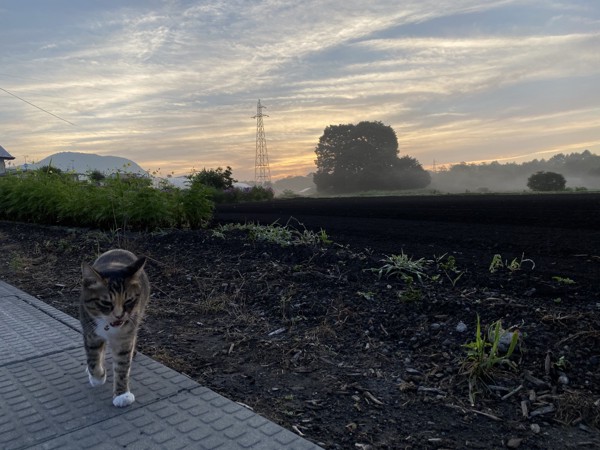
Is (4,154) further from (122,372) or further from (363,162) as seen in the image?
(122,372)

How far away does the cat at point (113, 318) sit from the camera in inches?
124

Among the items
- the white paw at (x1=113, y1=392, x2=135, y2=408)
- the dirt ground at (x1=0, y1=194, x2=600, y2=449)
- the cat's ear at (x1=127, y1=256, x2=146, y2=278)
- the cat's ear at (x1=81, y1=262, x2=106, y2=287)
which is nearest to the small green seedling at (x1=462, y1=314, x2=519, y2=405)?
the dirt ground at (x1=0, y1=194, x2=600, y2=449)

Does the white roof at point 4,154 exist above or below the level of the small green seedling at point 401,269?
above

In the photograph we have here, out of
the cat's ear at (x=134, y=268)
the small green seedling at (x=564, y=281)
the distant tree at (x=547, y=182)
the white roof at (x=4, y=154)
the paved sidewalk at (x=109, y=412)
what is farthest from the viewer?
the white roof at (x=4, y=154)

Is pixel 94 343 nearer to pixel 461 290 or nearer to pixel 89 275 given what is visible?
pixel 89 275

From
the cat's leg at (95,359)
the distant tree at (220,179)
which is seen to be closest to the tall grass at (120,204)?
the cat's leg at (95,359)

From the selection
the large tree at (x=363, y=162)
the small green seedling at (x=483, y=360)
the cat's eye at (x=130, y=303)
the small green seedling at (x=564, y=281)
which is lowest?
the small green seedling at (x=483, y=360)

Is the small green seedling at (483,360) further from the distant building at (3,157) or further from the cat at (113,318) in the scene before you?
the distant building at (3,157)

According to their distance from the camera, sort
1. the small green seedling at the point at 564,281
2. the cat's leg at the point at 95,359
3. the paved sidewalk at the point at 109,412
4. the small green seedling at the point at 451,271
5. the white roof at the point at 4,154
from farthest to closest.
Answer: the white roof at the point at 4,154, the small green seedling at the point at 451,271, the small green seedling at the point at 564,281, the cat's leg at the point at 95,359, the paved sidewalk at the point at 109,412

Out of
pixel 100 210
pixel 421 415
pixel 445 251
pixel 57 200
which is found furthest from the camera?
pixel 57 200

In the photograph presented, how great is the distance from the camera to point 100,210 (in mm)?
10820

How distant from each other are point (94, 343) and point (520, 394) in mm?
3055

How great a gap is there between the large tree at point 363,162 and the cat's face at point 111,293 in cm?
4952

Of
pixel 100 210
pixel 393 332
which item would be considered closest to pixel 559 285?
pixel 393 332
